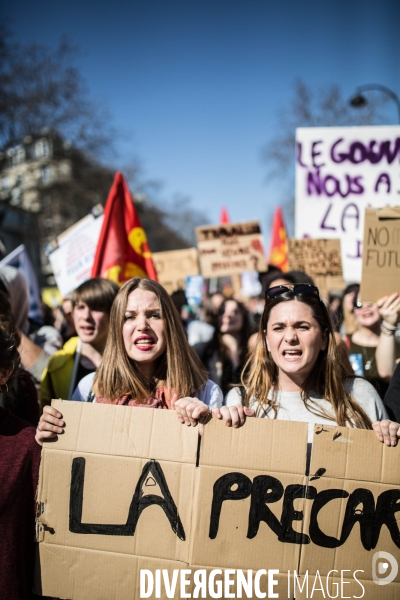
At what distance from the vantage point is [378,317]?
383cm

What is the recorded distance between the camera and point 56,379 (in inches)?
122

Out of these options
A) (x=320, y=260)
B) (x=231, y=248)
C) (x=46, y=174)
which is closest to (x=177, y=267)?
(x=231, y=248)

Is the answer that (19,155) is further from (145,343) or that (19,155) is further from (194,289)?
(145,343)

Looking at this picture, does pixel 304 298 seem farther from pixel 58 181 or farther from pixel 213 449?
pixel 58 181

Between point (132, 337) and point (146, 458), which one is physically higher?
point (132, 337)

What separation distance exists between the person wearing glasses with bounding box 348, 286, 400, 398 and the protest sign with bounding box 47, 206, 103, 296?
269cm

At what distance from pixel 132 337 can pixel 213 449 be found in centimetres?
81

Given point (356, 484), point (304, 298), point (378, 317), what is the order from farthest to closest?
point (378, 317) → point (304, 298) → point (356, 484)

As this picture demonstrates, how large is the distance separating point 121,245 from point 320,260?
6.44 ft

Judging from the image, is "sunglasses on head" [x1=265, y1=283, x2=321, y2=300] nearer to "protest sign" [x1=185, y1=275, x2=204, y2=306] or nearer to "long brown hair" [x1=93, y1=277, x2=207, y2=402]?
"long brown hair" [x1=93, y1=277, x2=207, y2=402]

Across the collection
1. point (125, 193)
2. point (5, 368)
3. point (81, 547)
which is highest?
point (125, 193)

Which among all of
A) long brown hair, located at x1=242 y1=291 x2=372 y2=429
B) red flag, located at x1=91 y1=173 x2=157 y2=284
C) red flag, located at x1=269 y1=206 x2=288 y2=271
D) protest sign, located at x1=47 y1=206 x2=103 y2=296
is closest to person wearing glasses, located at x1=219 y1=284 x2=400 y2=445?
long brown hair, located at x1=242 y1=291 x2=372 y2=429

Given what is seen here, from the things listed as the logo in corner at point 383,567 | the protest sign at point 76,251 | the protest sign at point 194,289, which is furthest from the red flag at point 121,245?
the protest sign at point 194,289

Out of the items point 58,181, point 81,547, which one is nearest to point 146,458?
point 81,547
